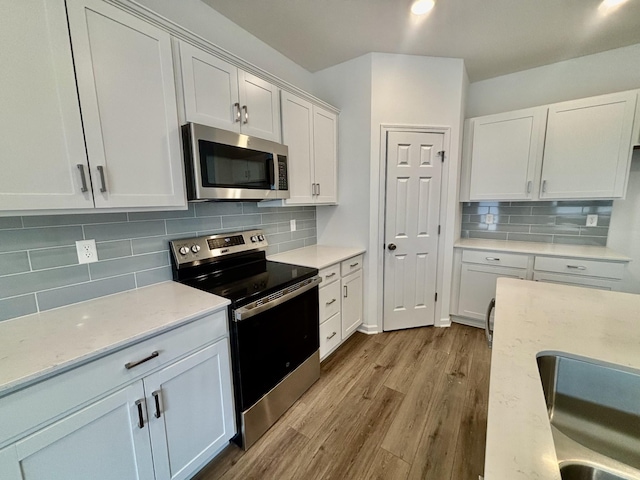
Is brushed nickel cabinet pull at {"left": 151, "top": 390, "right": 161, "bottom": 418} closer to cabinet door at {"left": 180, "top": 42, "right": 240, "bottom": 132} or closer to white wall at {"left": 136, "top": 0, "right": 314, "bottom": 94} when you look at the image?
cabinet door at {"left": 180, "top": 42, "right": 240, "bottom": 132}

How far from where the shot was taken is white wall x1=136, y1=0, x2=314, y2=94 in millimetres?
1626

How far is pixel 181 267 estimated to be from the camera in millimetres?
1631

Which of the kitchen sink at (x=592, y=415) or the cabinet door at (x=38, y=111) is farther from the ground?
the cabinet door at (x=38, y=111)

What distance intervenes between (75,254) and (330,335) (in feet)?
5.87

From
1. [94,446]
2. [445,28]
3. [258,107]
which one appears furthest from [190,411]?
[445,28]

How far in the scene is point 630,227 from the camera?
243 centimetres

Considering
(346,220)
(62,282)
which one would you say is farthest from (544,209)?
(62,282)

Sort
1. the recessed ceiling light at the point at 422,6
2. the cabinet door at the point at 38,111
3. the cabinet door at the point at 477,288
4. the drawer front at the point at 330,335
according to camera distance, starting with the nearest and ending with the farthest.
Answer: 1. the cabinet door at the point at 38,111
2. the recessed ceiling light at the point at 422,6
3. the drawer front at the point at 330,335
4. the cabinet door at the point at 477,288

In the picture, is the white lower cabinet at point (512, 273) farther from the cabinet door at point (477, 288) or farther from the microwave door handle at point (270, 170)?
the microwave door handle at point (270, 170)

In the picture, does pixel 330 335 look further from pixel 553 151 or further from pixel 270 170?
pixel 553 151

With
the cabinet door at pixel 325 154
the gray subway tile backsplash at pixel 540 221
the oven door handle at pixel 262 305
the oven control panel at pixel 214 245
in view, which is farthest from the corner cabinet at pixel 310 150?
the gray subway tile backsplash at pixel 540 221

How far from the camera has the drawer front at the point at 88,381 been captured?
78cm

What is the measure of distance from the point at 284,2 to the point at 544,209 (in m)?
3.12

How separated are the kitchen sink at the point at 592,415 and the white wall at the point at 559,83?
116 inches
